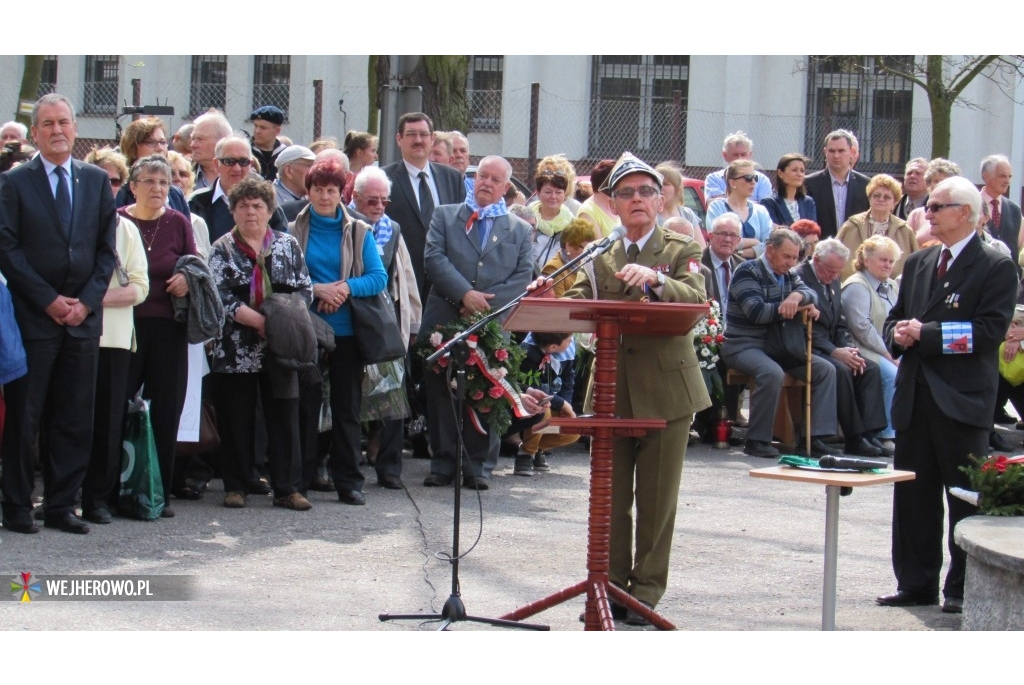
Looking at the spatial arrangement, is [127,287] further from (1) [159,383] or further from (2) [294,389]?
(2) [294,389]

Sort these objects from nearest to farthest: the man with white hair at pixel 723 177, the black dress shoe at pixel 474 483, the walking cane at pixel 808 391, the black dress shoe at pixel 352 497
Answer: the black dress shoe at pixel 352 497
the black dress shoe at pixel 474 483
the walking cane at pixel 808 391
the man with white hair at pixel 723 177

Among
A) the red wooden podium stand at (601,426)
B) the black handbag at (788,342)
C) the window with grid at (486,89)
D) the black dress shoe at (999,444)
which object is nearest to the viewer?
the red wooden podium stand at (601,426)

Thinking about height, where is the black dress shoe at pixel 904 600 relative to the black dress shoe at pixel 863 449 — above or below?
below

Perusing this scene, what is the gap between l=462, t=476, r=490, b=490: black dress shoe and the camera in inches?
386

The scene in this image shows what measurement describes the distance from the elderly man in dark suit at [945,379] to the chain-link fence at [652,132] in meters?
17.4

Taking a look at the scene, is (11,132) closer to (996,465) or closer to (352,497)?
(352,497)

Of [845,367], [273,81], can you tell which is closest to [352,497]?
[845,367]

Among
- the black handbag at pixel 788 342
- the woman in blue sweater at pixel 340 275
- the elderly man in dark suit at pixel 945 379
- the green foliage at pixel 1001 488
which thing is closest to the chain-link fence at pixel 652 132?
the black handbag at pixel 788 342

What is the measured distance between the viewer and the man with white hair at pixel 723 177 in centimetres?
1393

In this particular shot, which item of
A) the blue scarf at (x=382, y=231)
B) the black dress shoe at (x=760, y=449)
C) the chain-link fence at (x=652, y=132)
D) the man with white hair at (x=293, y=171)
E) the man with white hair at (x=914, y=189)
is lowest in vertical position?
the black dress shoe at (x=760, y=449)

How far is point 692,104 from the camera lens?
29.6 meters

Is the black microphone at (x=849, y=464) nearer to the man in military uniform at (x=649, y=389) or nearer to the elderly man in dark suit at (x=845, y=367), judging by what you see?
the man in military uniform at (x=649, y=389)

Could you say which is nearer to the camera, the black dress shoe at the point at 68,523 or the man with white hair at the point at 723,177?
the black dress shoe at the point at 68,523

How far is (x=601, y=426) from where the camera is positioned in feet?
19.9
